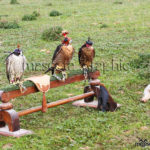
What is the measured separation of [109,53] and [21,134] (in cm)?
627

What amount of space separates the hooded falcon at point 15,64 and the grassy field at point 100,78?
803 mm

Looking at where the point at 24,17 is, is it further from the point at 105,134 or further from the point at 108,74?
the point at 105,134

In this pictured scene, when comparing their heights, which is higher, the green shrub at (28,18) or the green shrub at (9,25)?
the green shrub at (28,18)

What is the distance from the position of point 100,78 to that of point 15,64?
11.6ft

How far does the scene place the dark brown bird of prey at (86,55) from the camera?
6.78 meters

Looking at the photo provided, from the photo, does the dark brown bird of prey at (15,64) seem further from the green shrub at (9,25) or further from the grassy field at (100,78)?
the green shrub at (9,25)

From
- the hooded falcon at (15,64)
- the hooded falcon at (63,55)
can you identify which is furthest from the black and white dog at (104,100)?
the hooded falcon at (15,64)

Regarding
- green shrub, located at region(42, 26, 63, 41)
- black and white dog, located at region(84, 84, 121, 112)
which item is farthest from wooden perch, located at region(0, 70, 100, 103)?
green shrub, located at region(42, 26, 63, 41)

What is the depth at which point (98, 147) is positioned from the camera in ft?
16.9

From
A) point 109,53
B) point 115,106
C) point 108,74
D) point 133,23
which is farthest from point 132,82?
point 133,23

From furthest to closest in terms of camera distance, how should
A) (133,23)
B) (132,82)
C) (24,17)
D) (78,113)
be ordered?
(24,17)
(133,23)
(132,82)
(78,113)

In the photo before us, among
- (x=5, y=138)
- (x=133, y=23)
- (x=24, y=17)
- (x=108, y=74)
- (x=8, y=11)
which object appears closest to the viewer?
(x=5, y=138)

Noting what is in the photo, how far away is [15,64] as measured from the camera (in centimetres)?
607

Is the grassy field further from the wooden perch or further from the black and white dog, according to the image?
the wooden perch
